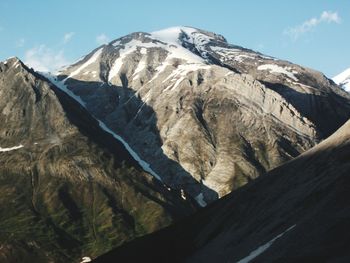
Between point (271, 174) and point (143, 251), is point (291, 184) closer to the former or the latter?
point (271, 174)

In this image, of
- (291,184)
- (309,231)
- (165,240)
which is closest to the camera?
(309,231)

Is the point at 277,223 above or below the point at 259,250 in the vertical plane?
above

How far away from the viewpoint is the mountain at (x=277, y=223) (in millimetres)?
71625

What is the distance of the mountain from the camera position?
7162 centimetres

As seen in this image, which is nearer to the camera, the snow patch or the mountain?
the mountain

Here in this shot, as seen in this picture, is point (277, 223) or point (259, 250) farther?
point (277, 223)

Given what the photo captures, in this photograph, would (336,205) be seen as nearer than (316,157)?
Yes

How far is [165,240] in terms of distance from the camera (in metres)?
155

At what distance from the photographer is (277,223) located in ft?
323

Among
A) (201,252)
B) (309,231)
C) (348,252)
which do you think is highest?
(201,252)

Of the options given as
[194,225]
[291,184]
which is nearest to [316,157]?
[291,184]

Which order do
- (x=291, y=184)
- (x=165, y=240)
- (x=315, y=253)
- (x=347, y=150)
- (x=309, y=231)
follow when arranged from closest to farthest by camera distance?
1. (x=315, y=253)
2. (x=309, y=231)
3. (x=347, y=150)
4. (x=291, y=184)
5. (x=165, y=240)

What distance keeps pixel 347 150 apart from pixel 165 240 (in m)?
61.9

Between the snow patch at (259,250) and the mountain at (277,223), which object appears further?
the snow patch at (259,250)
